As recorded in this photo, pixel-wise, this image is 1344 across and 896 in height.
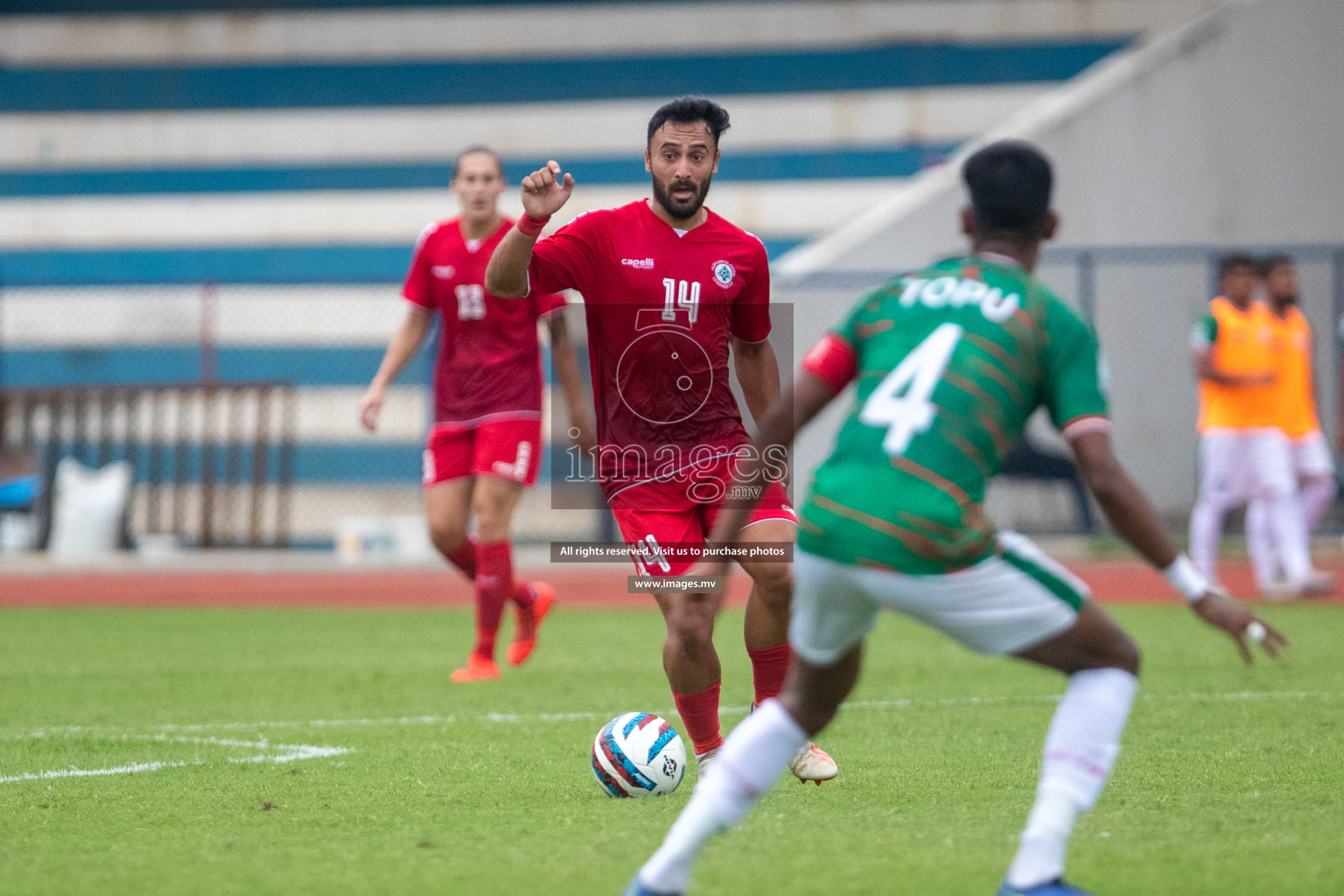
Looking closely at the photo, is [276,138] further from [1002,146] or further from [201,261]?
[1002,146]

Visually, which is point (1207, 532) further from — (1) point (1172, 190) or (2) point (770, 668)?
(2) point (770, 668)

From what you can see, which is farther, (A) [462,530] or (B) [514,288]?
(A) [462,530]

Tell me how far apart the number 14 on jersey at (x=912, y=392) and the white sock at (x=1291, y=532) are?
350 inches

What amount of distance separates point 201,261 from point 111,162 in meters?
2.06

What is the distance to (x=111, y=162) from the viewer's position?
22609 millimetres

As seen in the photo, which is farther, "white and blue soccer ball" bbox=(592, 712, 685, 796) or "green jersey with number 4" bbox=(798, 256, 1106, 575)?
"white and blue soccer ball" bbox=(592, 712, 685, 796)

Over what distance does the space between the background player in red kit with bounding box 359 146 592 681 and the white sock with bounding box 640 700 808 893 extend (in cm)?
504

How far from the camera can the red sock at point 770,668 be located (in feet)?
18.3

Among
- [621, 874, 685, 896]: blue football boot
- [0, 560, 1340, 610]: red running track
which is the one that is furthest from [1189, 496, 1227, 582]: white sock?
[621, 874, 685, 896]: blue football boot

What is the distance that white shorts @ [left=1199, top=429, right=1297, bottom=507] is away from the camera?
11703 millimetres

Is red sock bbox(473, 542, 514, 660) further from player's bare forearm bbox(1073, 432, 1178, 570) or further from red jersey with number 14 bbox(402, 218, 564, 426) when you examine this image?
player's bare forearm bbox(1073, 432, 1178, 570)

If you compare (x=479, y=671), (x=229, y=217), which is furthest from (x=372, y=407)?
(x=229, y=217)

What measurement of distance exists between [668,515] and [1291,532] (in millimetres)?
7692

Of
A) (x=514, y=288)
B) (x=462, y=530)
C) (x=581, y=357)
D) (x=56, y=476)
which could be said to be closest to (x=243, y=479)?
(x=56, y=476)
